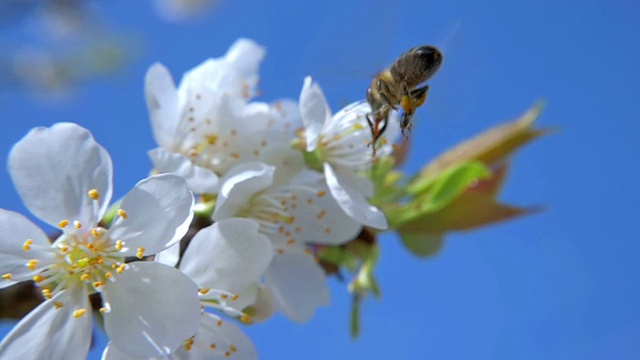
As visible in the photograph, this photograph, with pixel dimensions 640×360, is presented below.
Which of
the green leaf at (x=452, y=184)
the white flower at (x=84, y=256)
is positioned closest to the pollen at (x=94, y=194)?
the white flower at (x=84, y=256)

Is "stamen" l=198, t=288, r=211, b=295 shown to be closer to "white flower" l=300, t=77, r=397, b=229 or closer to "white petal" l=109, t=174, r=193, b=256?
"white petal" l=109, t=174, r=193, b=256

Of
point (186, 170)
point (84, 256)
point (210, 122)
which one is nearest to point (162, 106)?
point (210, 122)

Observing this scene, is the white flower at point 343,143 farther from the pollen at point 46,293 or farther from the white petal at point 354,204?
the pollen at point 46,293

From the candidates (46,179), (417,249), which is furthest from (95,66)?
(46,179)

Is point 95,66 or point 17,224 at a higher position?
point 95,66

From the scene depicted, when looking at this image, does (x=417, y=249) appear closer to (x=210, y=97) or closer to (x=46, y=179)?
(x=210, y=97)

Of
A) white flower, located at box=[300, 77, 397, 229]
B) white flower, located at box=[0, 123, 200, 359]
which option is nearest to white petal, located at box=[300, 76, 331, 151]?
white flower, located at box=[300, 77, 397, 229]

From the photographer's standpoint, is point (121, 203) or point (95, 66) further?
point (95, 66)
